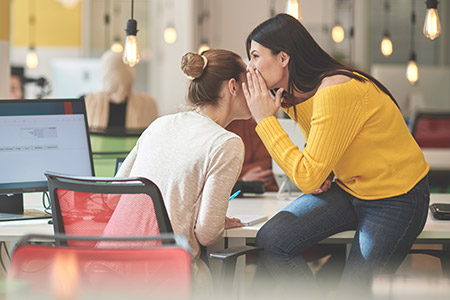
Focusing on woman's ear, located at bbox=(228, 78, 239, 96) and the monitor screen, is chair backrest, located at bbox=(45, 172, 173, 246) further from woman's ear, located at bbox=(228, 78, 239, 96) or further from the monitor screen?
the monitor screen

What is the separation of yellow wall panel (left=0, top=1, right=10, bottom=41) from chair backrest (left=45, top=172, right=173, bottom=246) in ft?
5.70

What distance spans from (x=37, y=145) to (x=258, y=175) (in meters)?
1.11

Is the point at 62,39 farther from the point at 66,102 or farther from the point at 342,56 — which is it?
the point at 66,102

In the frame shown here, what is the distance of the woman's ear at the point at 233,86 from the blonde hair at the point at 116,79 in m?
2.72

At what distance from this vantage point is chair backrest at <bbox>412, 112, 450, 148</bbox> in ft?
16.2

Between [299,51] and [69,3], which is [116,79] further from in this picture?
[69,3]

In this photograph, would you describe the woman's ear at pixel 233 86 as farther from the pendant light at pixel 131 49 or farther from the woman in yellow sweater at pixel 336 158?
the pendant light at pixel 131 49

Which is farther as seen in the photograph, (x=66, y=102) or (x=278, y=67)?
(x=66, y=102)

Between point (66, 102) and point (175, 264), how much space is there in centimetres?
139

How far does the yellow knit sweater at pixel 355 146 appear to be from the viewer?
187 centimetres

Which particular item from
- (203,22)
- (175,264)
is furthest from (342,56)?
(175,264)

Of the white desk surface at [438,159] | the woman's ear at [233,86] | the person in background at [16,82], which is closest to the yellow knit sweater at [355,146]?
the woman's ear at [233,86]

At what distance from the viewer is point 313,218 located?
2.04 metres

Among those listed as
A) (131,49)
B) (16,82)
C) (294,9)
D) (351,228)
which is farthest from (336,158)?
(16,82)
